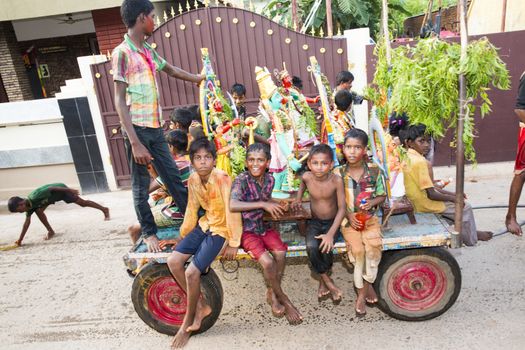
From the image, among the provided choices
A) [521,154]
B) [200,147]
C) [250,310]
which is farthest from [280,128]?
[521,154]

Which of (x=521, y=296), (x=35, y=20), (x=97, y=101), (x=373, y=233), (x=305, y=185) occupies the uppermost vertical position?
(x=35, y=20)

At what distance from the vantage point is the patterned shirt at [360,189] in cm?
320

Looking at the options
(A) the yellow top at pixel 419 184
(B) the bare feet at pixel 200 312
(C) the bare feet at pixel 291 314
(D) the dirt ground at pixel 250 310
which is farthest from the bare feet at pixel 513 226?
(B) the bare feet at pixel 200 312

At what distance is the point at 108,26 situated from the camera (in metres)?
10.1

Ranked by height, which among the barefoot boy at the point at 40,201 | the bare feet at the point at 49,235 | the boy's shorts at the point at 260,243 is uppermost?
the boy's shorts at the point at 260,243

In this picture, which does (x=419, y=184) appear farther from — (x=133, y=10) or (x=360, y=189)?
(x=133, y=10)

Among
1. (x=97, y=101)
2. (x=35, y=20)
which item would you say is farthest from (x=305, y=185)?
(x=35, y=20)

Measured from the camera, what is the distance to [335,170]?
11.3ft

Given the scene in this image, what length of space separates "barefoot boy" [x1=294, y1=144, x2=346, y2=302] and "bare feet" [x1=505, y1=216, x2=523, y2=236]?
234cm

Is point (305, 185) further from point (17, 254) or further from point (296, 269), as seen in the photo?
point (17, 254)

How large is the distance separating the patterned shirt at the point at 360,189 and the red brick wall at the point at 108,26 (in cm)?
863

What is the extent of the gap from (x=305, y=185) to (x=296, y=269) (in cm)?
128

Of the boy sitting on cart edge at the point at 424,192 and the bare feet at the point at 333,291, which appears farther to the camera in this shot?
the boy sitting on cart edge at the point at 424,192

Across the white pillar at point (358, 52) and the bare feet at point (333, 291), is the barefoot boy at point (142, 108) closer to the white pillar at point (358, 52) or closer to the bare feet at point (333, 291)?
the bare feet at point (333, 291)
